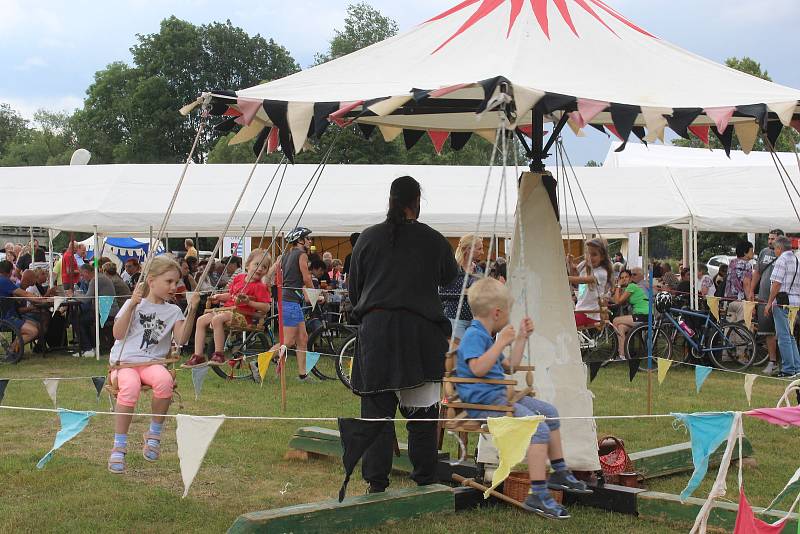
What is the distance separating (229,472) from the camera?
6.02 meters

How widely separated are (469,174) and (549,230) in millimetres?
9355

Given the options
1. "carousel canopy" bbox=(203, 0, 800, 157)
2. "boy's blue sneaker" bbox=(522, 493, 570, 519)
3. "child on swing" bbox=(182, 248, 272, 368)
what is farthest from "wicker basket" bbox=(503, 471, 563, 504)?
"child on swing" bbox=(182, 248, 272, 368)

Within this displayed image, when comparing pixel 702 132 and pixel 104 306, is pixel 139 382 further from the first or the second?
pixel 104 306

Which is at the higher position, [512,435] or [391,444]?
[512,435]

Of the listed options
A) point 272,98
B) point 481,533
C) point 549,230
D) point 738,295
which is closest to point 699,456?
point 481,533

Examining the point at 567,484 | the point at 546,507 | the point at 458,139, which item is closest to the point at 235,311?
the point at 458,139

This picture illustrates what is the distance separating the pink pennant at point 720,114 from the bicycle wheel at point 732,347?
809 centimetres

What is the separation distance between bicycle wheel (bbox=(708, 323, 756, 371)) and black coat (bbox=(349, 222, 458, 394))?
27.1ft

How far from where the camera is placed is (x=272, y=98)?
482cm

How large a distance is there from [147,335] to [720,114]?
3.38 metres

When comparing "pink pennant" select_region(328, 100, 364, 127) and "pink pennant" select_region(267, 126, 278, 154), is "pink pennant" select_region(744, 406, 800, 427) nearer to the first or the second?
"pink pennant" select_region(328, 100, 364, 127)

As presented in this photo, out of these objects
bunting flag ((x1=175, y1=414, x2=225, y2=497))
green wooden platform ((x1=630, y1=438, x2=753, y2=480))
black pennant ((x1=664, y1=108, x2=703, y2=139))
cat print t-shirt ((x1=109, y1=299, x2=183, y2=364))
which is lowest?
green wooden platform ((x1=630, y1=438, x2=753, y2=480))

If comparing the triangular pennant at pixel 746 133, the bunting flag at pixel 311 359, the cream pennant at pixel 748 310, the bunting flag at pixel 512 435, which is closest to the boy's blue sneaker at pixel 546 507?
the bunting flag at pixel 512 435

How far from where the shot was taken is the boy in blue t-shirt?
444 cm
